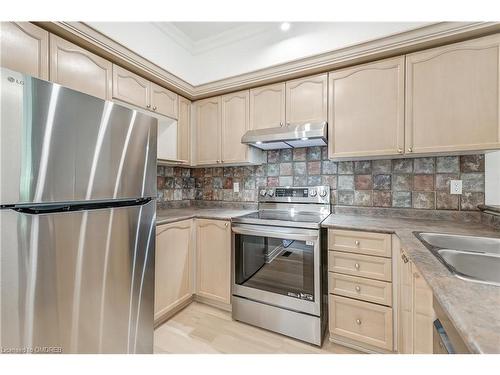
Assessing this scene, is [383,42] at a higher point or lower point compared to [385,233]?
higher

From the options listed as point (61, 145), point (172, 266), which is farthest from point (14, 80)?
point (172, 266)

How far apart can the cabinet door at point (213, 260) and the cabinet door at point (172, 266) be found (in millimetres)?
96

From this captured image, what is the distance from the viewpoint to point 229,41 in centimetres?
233

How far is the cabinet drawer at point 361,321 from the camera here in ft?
4.75

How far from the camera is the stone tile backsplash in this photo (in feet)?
5.56

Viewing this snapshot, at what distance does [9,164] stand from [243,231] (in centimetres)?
140

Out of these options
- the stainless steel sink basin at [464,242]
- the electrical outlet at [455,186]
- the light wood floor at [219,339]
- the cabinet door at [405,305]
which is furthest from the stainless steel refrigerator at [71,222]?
the electrical outlet at [455,186]

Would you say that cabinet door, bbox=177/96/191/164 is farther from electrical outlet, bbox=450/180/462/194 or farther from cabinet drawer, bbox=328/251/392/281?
electrical outlet, bbox=450/180/462/194

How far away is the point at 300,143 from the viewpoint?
206cm

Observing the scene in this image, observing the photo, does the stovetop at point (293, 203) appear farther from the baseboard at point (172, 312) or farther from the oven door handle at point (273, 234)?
the baseboard at point (172, 312)

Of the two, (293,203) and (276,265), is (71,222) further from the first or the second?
(293,203)
